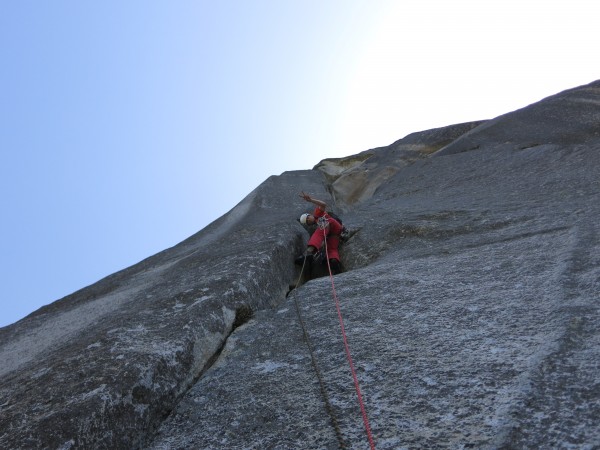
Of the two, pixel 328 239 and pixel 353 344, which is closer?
pixel 353 344

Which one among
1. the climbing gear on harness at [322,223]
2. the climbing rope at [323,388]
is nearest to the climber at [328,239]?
the climbing gear on harness at [322,223]

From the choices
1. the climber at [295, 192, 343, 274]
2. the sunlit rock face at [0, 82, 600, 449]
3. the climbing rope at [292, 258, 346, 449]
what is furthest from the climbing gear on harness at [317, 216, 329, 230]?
the climbing rope at [292, 258, 346, 449]

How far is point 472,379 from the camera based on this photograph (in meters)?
2.46

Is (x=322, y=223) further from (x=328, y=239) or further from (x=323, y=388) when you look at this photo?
(x=323, y=388)

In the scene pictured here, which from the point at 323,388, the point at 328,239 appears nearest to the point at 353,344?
the point at 323,388

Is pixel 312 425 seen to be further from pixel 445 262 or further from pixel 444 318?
pixel 445 262

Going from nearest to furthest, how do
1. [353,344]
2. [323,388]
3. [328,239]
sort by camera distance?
[323,388]
[353,344]
[328,239]

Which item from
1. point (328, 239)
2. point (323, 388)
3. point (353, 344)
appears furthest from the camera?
point (328, 239)

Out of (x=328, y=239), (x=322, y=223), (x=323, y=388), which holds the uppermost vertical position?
(x=322, y=223)

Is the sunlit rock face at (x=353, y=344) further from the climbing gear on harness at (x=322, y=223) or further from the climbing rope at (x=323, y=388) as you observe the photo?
the climbing gear on harness at (x=322, y=223)

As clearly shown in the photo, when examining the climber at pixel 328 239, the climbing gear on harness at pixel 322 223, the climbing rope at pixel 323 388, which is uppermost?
the climbing gear on harness at pixel 322 223

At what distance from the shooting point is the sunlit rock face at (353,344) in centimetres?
233

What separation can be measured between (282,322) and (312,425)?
1.33 metres

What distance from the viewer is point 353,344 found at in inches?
125
